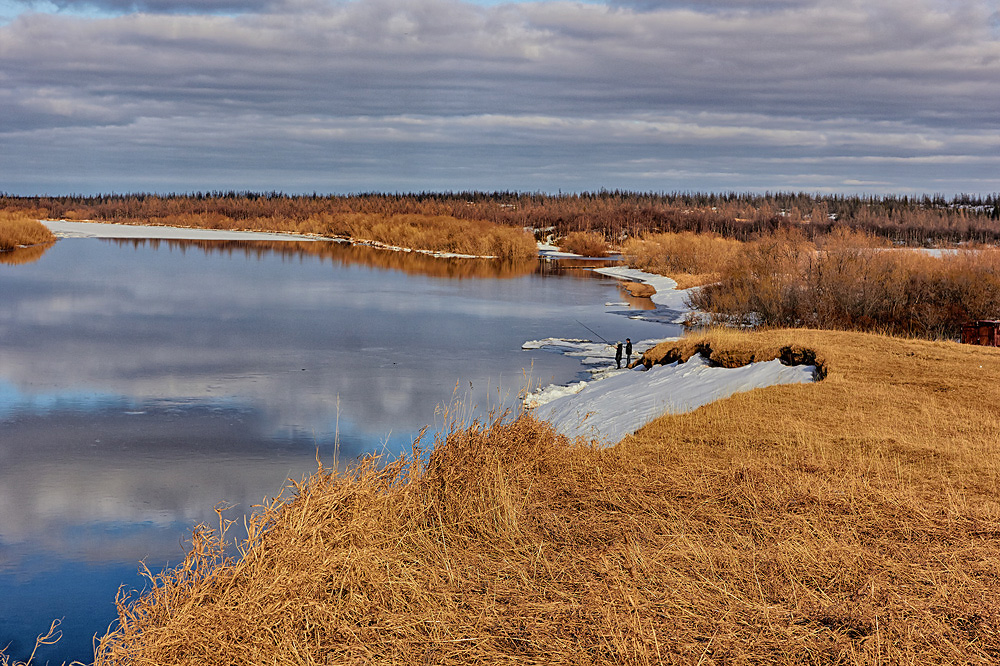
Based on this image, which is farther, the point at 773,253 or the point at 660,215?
the point at 660,215

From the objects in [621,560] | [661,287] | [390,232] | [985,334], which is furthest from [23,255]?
[621,560]

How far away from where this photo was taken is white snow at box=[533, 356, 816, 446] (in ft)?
41.8

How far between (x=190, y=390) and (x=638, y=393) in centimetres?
793

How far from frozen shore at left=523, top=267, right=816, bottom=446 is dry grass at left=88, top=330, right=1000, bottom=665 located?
249cm

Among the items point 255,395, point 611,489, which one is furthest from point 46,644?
point 255,395

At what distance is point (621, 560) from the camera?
22.2ft

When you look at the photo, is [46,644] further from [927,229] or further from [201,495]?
[927,229]

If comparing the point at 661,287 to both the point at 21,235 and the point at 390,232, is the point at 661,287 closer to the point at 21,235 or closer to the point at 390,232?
the point at 390,232

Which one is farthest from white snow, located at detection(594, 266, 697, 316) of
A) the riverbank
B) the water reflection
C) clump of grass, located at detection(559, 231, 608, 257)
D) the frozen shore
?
the water reflection

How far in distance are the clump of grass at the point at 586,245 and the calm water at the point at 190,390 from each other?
28227mm

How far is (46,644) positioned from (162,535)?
2.12 m

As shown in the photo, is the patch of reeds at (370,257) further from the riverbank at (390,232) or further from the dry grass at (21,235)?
the dry grass at (21,235)

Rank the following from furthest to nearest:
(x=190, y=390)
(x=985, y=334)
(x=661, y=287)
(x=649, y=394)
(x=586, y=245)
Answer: (x=586, y=245) < (x=661, y=287) < (x=985, y=334) < (x=190, y=390) < (x=649, y=394)

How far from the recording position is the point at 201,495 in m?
10.7
